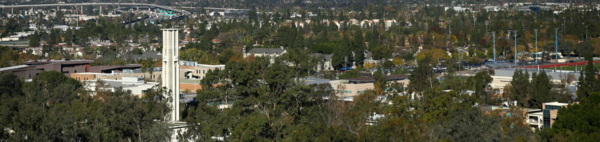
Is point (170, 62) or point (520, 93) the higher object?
point (170, 62)

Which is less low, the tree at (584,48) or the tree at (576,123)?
the tree at (584,48)

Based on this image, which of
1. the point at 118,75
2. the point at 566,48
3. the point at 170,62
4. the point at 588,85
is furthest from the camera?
the point at 566,48

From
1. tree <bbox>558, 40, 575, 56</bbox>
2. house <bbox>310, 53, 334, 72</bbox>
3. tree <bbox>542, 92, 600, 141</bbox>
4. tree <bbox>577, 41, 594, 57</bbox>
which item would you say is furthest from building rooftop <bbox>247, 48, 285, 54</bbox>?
tree <bbox>542, 92, 600, 141</bbox>

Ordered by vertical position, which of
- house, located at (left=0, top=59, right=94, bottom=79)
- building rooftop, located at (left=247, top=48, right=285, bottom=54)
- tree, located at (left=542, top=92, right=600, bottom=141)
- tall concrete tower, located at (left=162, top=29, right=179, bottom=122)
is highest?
tall concrete tower, located at (left=162, top=29, right=179, bottom=122)

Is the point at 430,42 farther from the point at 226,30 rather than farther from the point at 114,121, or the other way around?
the point at 114,121

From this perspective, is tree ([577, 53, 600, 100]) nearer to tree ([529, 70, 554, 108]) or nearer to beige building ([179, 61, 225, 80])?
tree ([529, 70, 554, 108])

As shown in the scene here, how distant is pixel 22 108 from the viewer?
24.9 m

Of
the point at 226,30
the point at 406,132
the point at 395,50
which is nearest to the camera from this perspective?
the point at 406,132

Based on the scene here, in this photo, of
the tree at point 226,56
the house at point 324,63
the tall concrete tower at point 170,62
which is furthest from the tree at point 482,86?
the tree at point 226,56

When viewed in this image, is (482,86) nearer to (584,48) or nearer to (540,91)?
(540,91)

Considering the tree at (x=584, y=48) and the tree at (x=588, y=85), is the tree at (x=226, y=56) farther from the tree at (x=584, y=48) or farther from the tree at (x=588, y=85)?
the tree at (x=588, y=85)

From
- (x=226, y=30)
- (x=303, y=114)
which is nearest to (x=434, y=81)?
(x=303, y=114)

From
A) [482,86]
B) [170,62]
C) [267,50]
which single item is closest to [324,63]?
→ [267,50]

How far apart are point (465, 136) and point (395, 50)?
167 feet
